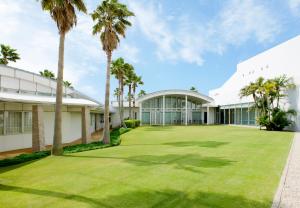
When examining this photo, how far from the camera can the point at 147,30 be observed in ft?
72.8

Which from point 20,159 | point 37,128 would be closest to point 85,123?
point 37,128

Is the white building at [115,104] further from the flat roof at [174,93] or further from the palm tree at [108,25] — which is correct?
the palm tree at [108,25]

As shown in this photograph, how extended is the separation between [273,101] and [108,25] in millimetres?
23576

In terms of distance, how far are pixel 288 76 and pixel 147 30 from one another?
19.0m

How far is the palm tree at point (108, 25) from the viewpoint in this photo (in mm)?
18445

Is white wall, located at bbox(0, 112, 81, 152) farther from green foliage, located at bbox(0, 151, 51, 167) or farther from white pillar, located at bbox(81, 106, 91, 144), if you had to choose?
green foliage, located at bbox(0, 151, 51, 167)

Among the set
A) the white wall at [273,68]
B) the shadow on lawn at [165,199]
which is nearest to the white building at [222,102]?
the white wall at [273,68]

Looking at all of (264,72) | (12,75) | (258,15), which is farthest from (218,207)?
(264,72)

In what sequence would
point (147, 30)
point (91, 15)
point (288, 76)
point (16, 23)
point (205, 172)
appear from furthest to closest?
point (288, 76)
point (147, 30)
point (91, 15)
point (16, 23)
point (205, 172)

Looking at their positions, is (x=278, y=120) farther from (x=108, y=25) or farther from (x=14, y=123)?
(x=14, y=123)

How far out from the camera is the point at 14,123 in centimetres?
1605

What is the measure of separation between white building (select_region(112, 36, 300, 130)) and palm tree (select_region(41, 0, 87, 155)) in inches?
1080

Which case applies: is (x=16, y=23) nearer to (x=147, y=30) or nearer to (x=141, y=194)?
(x=147, y=30)

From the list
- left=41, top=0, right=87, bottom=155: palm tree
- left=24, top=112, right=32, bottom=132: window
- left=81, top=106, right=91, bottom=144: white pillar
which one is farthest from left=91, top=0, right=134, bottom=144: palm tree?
left=24, top=112, right=32, bottom=132: window
